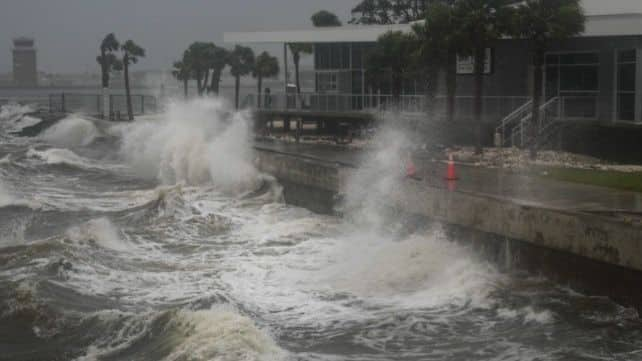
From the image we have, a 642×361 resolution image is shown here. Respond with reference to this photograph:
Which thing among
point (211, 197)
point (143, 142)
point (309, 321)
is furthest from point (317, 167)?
point (143, 142)

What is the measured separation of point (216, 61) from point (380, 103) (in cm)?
2634

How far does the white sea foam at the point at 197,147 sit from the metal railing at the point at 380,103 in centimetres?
202

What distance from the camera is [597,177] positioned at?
20953 millimetres

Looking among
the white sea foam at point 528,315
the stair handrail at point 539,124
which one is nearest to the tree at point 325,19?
the stair handrail at point 539,124

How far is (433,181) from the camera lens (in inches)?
816

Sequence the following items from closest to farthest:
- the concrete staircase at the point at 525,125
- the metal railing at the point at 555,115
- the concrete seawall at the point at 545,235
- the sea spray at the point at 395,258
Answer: the concrete seawall at the point at 545,235, the sea spray at the point at 395,258, the concrete staircase at the point at 525,125, the metal railing at the point at 555,115

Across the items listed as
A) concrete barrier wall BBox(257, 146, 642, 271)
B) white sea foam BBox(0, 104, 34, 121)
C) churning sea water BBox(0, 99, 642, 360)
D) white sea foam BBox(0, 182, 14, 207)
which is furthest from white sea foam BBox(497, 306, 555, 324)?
white sea foam BBox(0, 104, 34, 121)

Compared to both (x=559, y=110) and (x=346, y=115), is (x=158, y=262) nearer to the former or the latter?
(x=559, y=110)

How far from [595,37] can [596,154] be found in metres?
4.52

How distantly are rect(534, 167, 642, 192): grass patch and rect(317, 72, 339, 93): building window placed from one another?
19.9 meters

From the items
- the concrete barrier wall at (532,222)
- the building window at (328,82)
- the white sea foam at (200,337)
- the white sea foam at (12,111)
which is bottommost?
the white sea foam at (200,337)

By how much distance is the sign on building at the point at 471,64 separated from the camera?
105ft

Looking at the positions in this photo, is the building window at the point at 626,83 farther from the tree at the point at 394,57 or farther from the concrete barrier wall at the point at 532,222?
the concrete barrier wall at the point at 532,222

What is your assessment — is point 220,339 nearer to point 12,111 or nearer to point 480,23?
point 480,23
